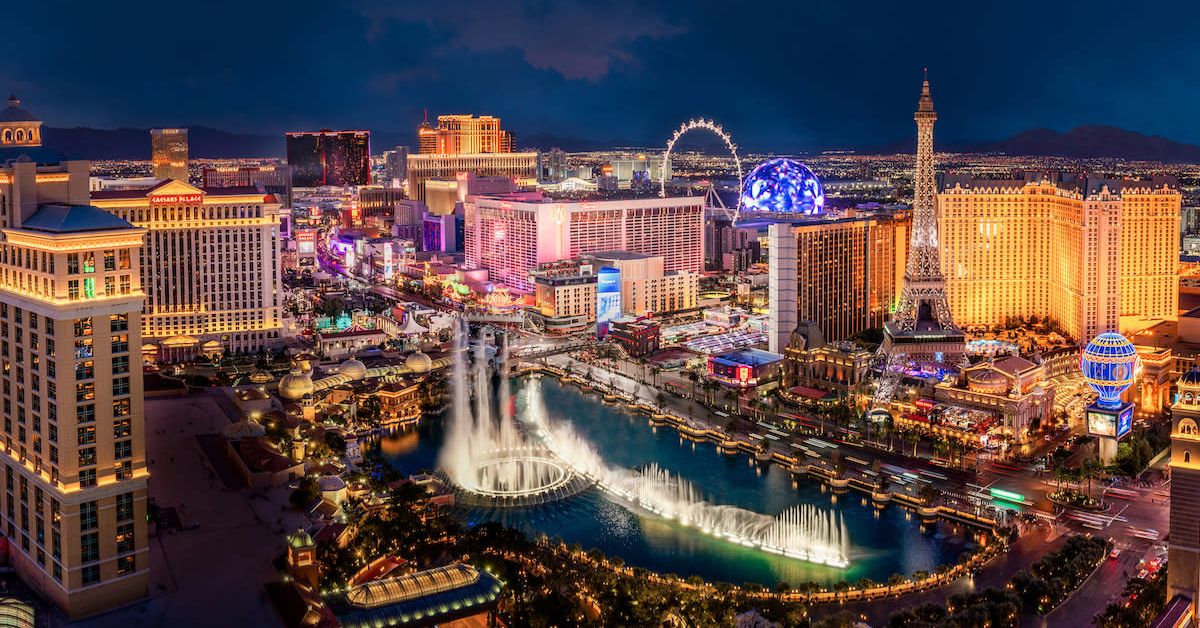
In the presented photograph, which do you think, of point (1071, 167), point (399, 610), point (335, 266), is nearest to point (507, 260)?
point (335, 266)

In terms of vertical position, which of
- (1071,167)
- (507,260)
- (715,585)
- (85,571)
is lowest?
(715,585)

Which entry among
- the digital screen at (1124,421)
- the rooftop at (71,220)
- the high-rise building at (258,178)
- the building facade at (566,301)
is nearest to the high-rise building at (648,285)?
the building facade at (566,301)

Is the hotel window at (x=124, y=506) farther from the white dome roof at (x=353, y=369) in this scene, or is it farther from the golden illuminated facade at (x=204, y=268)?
the golden illuminated facade at (x=204, y=268)

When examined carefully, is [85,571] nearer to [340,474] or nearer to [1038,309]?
[340,474]

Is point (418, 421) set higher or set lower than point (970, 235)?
lower

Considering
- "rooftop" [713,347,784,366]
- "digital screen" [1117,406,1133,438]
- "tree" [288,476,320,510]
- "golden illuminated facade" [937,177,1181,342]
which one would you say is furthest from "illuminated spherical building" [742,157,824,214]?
"tree" [288,476,320,510]

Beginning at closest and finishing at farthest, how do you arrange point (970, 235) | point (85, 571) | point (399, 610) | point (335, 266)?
point (85, 571), point (399, 610), point (970, 235), point (335, 266)

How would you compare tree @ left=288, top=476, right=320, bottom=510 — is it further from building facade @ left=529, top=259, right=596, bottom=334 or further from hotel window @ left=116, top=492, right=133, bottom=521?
building facade @ left=529, top=259, right=596, bottom=334

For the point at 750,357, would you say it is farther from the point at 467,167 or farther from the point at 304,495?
the point at 467,167

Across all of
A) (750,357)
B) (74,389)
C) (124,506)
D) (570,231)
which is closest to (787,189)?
(570,231)
